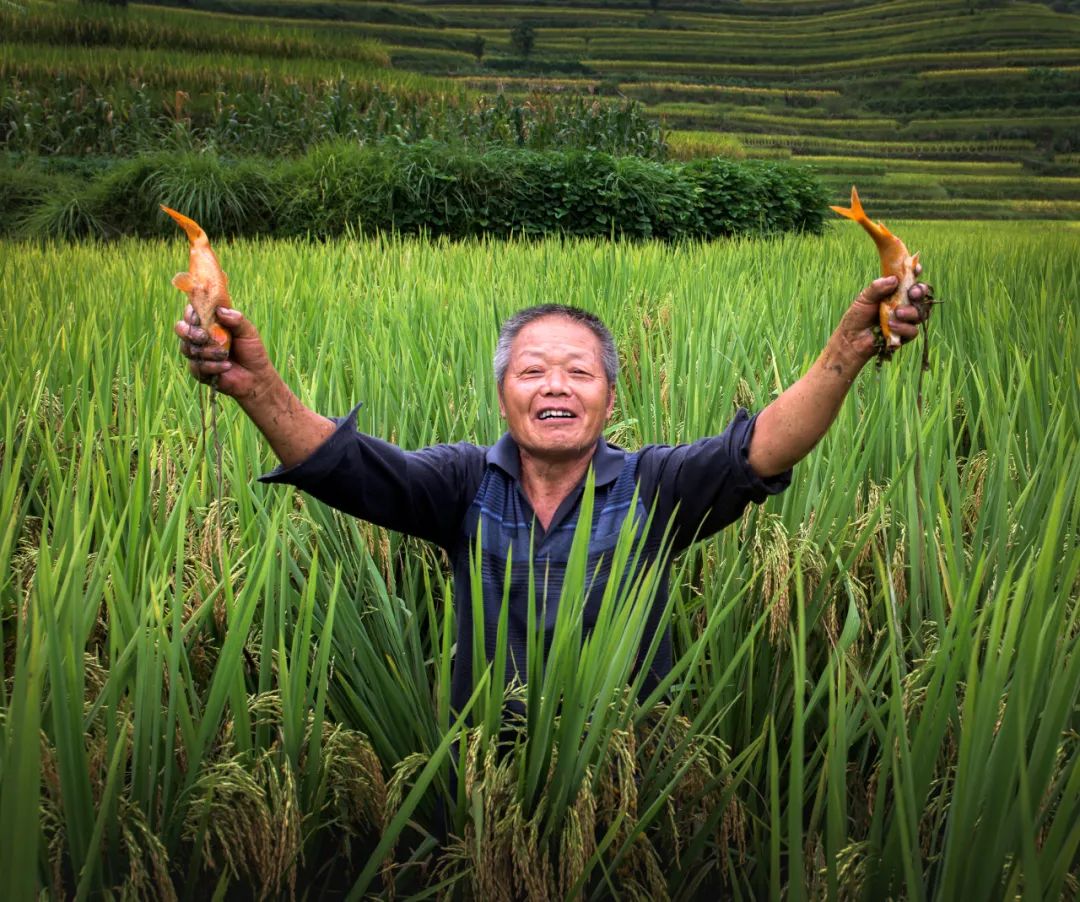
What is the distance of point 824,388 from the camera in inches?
48.9

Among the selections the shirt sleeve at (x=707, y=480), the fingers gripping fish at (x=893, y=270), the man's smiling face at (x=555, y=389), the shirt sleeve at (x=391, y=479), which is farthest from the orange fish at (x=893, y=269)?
the shirt sleeve at (x=391, y=479)

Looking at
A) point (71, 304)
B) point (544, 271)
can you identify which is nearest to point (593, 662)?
point (71, 304)

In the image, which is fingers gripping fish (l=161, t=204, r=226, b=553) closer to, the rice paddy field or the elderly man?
the elderly man

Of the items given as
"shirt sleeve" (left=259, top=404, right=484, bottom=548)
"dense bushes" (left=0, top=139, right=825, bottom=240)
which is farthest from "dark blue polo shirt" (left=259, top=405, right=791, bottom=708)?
"dense bushes" (left=0, top=139, right=825, bottom=240)

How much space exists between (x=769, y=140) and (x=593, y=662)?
3445 centimetres

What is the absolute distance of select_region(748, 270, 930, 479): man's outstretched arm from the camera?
3.81 ft

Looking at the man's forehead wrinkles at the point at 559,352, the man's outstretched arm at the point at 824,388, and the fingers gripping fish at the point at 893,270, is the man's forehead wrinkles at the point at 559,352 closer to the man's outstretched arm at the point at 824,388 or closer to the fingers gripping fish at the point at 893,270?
the man's outstretched arm at the point at 824,388

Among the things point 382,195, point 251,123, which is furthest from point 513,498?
point 251,123

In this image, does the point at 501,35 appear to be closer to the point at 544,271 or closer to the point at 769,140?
the point at 769,140

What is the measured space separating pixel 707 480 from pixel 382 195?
639 cm

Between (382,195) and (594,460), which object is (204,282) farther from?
(382,195)

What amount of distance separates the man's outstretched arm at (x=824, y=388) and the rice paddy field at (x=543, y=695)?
0.15 meters

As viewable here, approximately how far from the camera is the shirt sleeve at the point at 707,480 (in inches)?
51.8

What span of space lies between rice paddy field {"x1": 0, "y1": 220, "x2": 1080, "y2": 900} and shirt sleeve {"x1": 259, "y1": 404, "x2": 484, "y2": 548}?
8 centimetres
